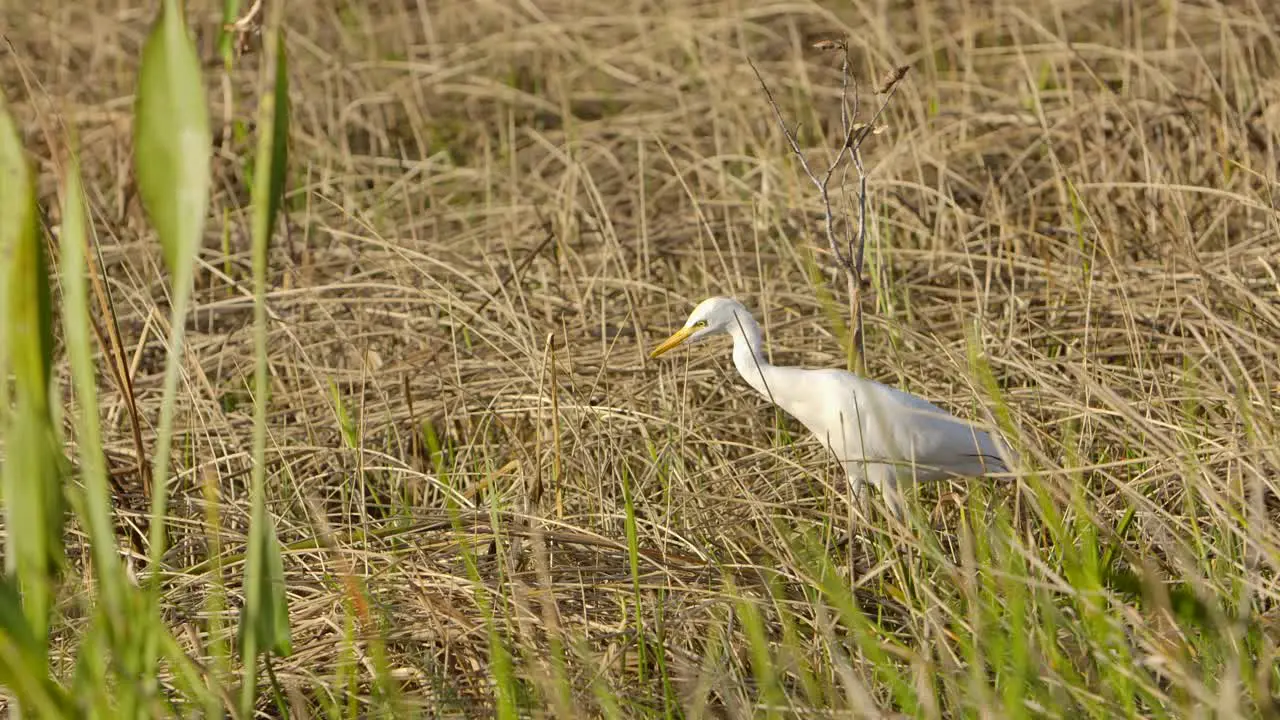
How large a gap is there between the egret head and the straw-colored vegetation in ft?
0.29

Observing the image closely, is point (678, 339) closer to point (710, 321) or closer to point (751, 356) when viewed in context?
point (710, 321)

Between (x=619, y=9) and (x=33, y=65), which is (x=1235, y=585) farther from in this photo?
(x=33, y=65)

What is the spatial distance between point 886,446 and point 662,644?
0.84m

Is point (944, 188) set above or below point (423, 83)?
below

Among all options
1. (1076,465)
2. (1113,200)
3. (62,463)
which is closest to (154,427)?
(62,463)

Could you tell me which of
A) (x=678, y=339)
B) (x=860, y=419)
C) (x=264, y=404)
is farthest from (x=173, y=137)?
(x=678, y=339)

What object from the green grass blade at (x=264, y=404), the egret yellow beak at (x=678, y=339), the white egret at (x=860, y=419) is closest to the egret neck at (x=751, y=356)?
the white egret at (x=860, y=419)

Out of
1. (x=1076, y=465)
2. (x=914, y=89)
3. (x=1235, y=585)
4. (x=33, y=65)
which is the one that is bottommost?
(x=1235, y=585)

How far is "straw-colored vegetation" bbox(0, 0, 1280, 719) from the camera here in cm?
154

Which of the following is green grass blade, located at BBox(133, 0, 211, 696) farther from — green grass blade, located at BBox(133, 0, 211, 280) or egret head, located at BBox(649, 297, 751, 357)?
egret head, located at BBox(649, 297, 751, 357)

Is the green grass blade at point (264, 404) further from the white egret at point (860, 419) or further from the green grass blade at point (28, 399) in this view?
the white egret at point (860, 419)

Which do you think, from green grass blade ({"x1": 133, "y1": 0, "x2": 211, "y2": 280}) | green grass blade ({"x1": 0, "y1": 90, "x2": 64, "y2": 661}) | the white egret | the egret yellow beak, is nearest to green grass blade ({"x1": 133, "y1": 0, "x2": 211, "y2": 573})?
green grass blade ({"x1": 133, "y1": 0, "x2": 211, "y2": 280})

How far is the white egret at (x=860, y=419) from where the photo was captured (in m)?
2.76

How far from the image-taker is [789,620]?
6.63ft
